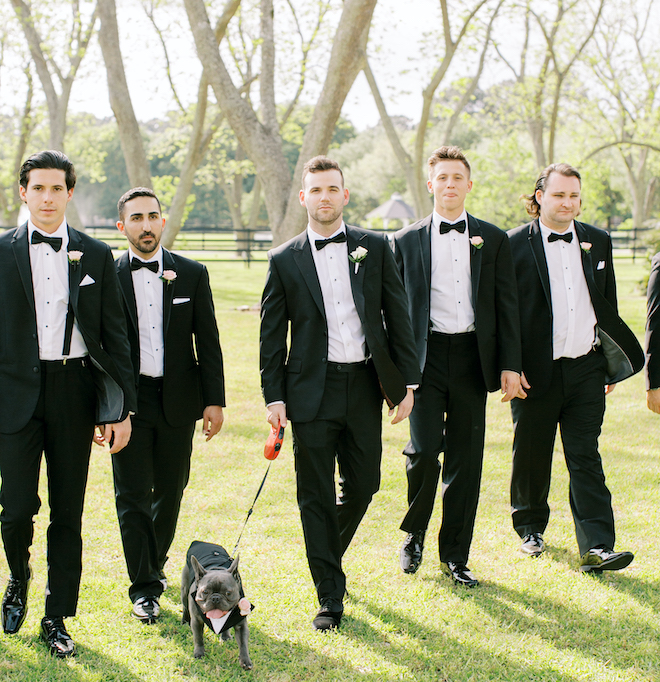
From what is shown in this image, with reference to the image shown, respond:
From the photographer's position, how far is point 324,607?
3.85 m

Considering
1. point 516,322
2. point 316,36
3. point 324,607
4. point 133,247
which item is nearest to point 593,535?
point 516,322

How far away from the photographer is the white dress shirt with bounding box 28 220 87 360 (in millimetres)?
3518

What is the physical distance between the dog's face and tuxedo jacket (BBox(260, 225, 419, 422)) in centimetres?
90

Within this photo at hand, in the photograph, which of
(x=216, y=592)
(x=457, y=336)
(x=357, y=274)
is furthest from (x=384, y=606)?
(x=357, y=274)

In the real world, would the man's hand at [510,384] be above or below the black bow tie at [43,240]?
below

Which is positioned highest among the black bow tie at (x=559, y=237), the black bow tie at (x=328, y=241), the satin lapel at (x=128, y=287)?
the black bow tie at (x=559, y=237)

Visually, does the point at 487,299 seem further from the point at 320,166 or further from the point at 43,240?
the point at 43,240

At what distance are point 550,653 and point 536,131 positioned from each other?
77.3ft

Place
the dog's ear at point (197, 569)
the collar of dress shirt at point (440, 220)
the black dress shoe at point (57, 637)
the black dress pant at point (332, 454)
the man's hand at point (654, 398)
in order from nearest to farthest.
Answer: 1. the dog's ear at point (197, 569)
2. the black dress shoe at point (57, 637)
3. the black dress pant at point (332, 454)
4. the collar of dress shirt at point (440, 220)
5. the man's hand at point (654, 398)

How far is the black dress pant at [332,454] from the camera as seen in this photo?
3.88 meters

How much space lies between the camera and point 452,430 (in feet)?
14.4

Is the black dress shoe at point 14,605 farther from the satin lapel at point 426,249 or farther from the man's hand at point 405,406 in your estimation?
the satin lapel at point 426,249

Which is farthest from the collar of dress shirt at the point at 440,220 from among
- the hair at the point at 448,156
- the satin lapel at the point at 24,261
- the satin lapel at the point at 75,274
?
the satin lapel at the point at 24,261

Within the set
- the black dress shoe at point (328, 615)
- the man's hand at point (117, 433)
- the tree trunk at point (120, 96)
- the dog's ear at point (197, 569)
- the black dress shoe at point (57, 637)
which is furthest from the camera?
the tree trunk at point (120, 96)
